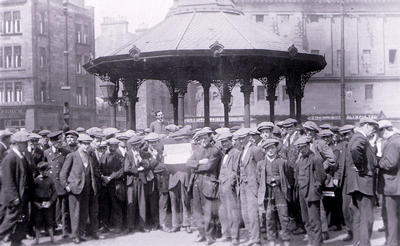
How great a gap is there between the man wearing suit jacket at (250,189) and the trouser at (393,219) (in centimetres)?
247

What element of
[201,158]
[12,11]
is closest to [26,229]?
[201,158]

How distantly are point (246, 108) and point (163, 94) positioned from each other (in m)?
46.7

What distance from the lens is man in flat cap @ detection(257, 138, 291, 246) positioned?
10.5 metres

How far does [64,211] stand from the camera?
12.0 metres

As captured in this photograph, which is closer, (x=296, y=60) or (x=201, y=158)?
(x=201, y=158)

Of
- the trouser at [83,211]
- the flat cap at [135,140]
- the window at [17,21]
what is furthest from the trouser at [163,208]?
the window at [17,21]

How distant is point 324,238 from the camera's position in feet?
36.9

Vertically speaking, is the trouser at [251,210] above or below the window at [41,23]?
below

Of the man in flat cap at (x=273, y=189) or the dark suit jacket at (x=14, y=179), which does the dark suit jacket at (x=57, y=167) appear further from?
the man in flat cap at (x=273, y=189)

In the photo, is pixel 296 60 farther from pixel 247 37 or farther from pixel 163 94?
pixel 163 94

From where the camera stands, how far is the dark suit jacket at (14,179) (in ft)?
34.2

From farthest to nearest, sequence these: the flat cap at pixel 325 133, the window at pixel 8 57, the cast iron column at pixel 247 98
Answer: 1. the window at pixel 8 57
2. the cast iron column at pixel 247 98
3. the flat cap at pixel 325 133

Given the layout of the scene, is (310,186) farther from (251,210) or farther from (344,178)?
(251,210)

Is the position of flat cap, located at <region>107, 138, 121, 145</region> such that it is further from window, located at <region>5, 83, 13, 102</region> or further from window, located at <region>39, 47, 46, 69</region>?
window, located at <region>39, 47, 46, 69</region>
